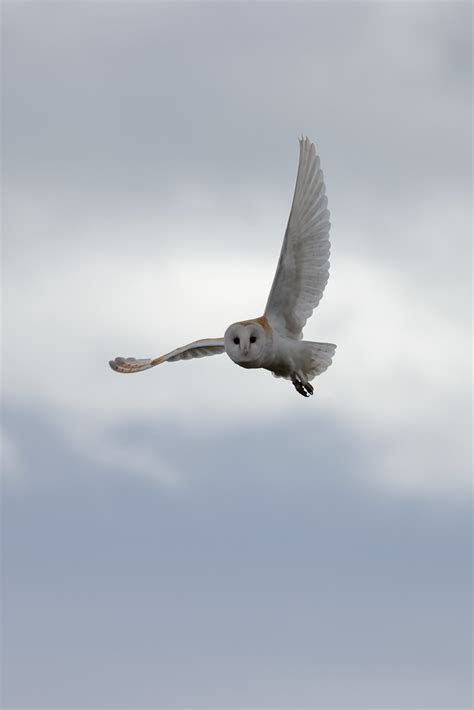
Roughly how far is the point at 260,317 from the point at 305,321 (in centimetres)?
80

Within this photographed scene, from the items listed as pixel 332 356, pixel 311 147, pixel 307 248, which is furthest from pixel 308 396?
pixel 311 147

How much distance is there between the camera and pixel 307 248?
1006 inches

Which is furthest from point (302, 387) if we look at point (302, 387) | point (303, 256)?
point (303, 256)

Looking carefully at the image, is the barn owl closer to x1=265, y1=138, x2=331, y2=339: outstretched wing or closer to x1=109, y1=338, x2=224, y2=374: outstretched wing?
x1=265, y1=138, x2=331, y2=339: outstretched wing

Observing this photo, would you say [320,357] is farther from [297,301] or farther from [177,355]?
[177,355]

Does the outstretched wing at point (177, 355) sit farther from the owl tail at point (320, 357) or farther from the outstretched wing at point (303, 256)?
the owl tail at point (320, 357)

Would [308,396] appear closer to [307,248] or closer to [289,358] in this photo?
[289,358]

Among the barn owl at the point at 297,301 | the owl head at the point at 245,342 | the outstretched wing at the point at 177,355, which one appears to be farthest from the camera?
the outstretched wing at the point at 177,355

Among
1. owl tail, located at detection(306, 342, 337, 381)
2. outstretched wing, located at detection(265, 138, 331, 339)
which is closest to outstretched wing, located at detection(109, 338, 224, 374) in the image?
outstretched wing, located at detection(265, 138, 331, 339)

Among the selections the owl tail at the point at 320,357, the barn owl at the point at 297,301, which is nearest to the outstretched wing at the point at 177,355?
the barn owl at the point at 297,301

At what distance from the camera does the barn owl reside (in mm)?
25188

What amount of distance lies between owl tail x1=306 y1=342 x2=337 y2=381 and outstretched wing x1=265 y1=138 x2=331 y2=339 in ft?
1.32

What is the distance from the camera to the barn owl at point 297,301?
2519 centimetres

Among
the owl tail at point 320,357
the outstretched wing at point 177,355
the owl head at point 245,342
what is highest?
the outstretched wing at point 177,355
